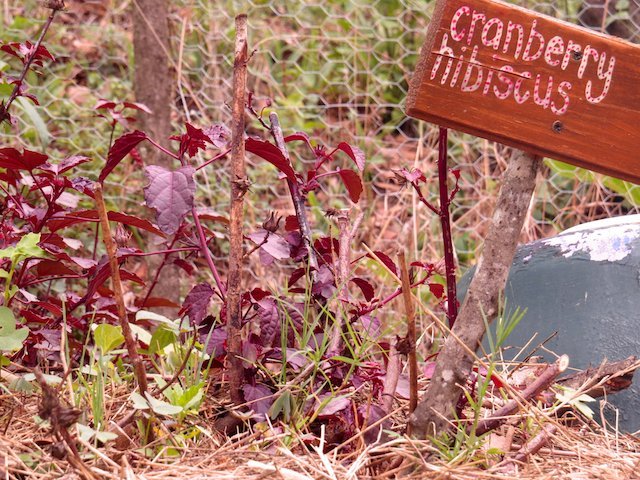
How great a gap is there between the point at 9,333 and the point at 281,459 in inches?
17.4

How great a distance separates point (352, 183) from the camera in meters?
1.35

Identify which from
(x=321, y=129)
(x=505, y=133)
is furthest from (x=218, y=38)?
(x=505, y=133)

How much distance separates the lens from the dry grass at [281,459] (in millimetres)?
1073

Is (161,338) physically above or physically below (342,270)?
below

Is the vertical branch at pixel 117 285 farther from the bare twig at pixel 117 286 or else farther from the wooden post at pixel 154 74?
the wooden post at pixel 154 74

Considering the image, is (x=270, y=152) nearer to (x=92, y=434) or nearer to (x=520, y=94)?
(x=520, y=94)

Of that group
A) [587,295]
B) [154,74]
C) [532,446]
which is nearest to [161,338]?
[532,446]

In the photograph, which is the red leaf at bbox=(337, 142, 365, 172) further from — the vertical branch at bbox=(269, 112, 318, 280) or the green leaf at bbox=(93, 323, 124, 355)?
the green leaf at bbox=(93, 323, 124, 355)

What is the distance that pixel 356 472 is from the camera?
1.11 meters

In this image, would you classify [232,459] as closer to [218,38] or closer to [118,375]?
[118,375]

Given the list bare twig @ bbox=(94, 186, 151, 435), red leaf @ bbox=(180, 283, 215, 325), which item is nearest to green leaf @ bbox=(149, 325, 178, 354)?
red leaf @ bbox=(180, 283, 215, 325)

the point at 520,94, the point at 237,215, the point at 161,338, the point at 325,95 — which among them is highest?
the point at 520,94

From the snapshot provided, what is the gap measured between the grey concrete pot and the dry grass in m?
0.28

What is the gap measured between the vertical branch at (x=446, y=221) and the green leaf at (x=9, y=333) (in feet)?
2.03
